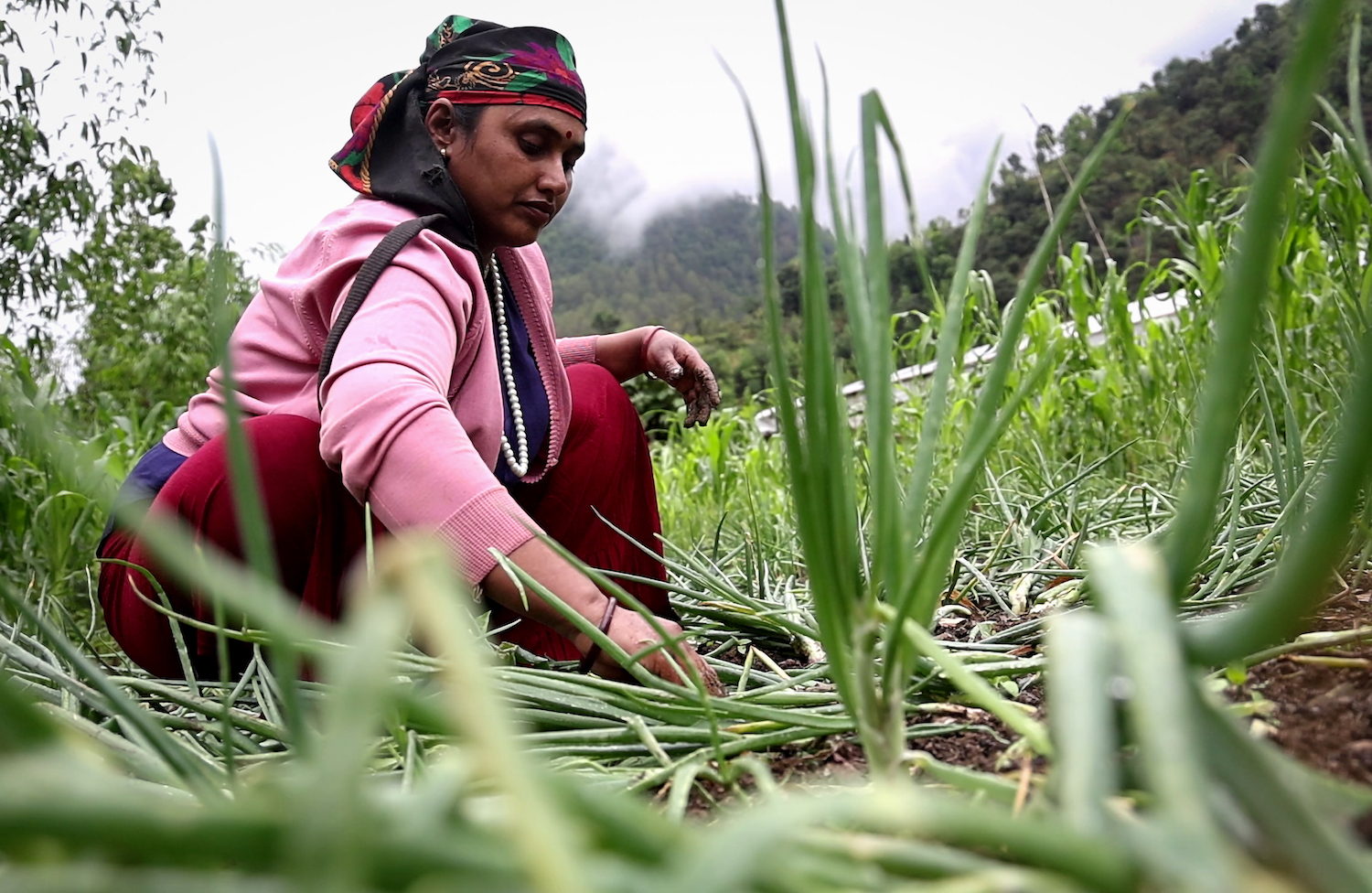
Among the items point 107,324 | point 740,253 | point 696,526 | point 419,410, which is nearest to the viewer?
point 419,410

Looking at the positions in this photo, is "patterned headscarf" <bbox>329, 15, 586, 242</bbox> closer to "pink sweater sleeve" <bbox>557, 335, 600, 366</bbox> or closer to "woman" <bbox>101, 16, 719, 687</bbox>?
"woman" <bbox>101, 16, 719, 687</bbox>

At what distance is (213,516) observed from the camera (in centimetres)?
114

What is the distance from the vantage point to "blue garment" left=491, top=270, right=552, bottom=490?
1.43m

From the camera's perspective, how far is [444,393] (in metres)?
1.06

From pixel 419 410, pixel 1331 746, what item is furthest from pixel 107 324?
pixel 1331 746

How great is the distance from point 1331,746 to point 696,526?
226 cm

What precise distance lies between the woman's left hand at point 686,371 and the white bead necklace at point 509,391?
0.29 m

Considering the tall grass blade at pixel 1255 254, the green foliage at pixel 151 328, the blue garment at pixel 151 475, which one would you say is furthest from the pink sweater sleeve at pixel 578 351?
the green foliage at pixel 151 328

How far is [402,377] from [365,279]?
0.72 feet

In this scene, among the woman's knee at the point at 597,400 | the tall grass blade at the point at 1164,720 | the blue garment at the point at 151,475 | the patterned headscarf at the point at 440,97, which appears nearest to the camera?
the tall grass blade at the point at 1164,720

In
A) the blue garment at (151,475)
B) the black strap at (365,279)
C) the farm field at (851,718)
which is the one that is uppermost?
the black strap at (365,279)

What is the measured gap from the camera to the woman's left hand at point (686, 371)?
1623 mm

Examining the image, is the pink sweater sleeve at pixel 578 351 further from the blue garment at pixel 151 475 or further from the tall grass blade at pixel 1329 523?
the tall grass blade at pixel 1329 523

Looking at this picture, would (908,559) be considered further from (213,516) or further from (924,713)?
(213,516)
